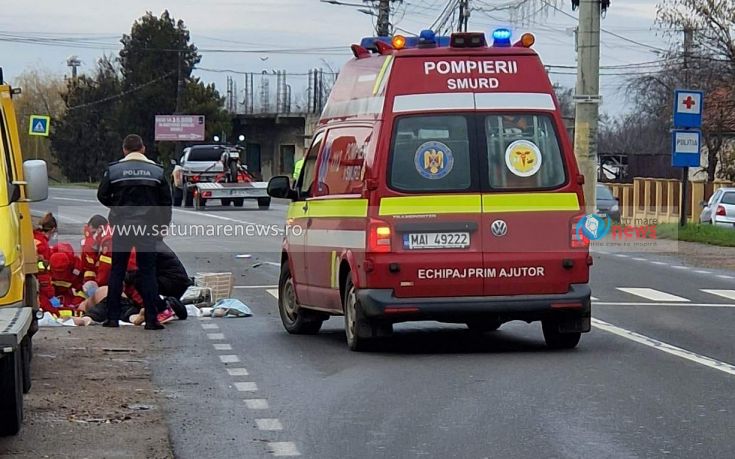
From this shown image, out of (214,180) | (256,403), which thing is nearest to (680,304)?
(256,403)

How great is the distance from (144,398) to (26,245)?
65.4 inches

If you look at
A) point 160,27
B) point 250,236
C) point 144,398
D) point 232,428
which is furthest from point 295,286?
point 160,27

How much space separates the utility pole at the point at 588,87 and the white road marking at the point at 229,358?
18250 millimetres

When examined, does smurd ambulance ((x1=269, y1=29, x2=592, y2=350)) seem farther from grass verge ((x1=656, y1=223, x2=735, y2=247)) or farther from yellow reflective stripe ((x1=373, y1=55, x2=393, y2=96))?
grass verge ((x1=656, y1=223, x2=735, y2=247))

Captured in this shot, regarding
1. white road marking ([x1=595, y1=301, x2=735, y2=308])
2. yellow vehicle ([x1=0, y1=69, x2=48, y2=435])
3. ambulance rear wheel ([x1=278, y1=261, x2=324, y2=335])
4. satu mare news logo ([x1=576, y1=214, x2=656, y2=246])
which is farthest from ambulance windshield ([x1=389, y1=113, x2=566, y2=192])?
satu mare news logo ([x1=576, y1=214, x2=656, y2=246])

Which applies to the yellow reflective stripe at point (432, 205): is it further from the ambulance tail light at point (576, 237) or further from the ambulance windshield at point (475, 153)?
the ambulance tail light at point (576, 237)

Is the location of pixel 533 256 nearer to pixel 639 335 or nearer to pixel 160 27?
pixel 639 335

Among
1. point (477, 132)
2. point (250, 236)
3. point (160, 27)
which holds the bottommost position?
point (250, 236)

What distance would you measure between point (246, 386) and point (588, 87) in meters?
20.6

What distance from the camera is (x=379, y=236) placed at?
38.1 ft

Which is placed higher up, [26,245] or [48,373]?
[26,245]

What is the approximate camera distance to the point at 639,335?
535 inches

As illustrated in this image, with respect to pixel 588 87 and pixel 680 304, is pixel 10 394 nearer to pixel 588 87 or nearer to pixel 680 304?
pixel 680 304

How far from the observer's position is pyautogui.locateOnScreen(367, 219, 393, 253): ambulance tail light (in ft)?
38.1
